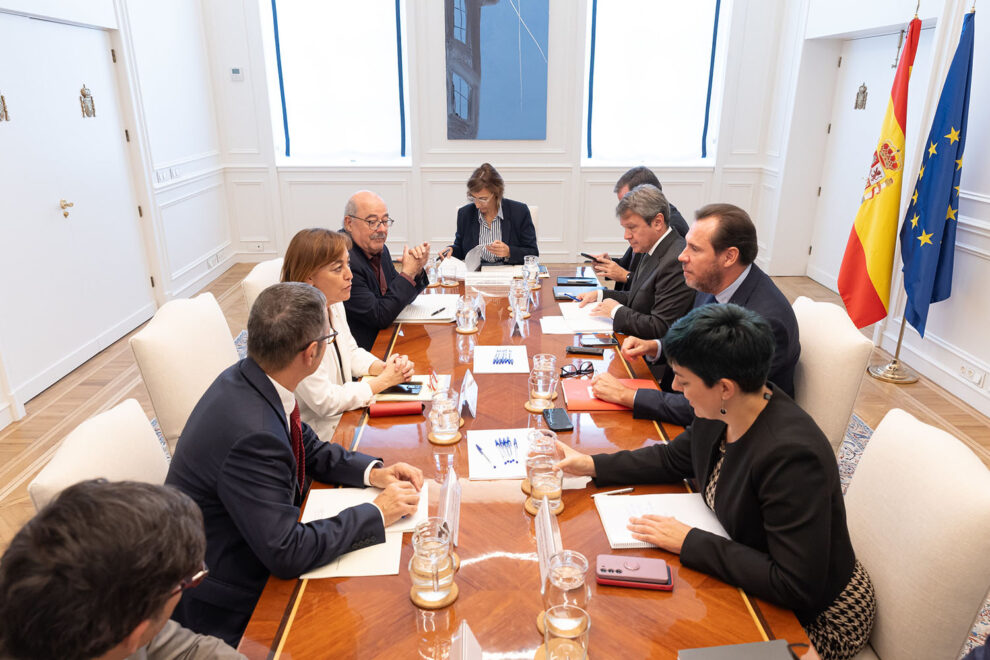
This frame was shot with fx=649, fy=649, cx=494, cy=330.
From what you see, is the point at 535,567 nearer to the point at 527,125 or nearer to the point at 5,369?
the point at 5,369

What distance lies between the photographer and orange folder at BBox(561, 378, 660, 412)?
2240 millimetres

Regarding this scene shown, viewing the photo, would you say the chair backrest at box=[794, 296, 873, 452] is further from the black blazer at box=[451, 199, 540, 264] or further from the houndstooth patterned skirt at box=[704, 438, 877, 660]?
the black blazer at box=[451, 199, 540, 264]

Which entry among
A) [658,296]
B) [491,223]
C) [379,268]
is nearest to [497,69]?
[491,223]

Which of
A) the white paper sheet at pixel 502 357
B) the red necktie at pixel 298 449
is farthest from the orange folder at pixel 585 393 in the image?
the red necktie at pixel 298 449

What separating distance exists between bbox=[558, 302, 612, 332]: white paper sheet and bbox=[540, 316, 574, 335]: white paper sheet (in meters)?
0.02

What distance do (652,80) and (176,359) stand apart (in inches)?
242

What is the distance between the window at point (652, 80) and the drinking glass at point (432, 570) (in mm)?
6396

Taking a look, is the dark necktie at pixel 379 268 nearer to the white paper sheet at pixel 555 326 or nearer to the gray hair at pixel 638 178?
the white paper sheet at pixel 555 326

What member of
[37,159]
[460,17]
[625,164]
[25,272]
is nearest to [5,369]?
[25,272]

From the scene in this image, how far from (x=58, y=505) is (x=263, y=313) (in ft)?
2.48

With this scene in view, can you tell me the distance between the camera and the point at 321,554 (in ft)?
4.80

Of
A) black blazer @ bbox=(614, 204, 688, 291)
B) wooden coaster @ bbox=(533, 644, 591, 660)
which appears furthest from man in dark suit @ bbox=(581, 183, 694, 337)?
wooden coaster @ bbox=(533, 644, 591, 660)

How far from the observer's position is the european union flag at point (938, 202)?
4027 mm

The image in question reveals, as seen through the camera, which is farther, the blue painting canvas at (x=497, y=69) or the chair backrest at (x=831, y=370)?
the blue painting canvas at (x=497, y=69)
